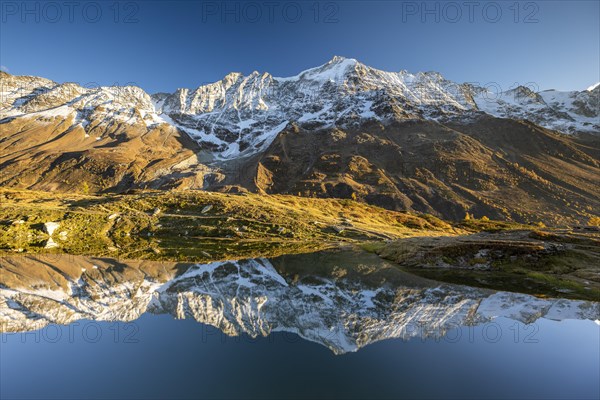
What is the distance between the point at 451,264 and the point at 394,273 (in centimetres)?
786

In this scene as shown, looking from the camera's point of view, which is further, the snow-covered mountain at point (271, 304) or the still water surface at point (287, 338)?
the snow-covered mountain at point (271, 304)

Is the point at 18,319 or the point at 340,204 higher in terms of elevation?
the point at 340,204

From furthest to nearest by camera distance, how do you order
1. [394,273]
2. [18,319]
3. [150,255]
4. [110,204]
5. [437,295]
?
[110,204], [150,255], [394,273], [437,295], [18,319]

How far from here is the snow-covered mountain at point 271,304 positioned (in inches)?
800

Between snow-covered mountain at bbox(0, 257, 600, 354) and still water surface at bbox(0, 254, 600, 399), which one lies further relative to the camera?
snow-covered mountain at bbox(0, 257, 600, 354)

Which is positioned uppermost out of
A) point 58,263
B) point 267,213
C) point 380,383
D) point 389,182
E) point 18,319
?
point 389,182

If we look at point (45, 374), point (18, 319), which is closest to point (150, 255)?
point (18, 319)

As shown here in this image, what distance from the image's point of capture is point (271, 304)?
80.8ft

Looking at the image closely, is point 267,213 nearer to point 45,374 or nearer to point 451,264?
point 451,264

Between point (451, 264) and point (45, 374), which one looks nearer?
point (45, 374)

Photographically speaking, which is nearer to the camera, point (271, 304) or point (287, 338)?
point (287, 338)

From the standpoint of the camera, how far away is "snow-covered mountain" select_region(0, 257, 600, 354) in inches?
800

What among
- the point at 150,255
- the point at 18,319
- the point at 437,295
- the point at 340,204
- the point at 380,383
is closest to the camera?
the point at 380,383

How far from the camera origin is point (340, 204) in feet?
356
